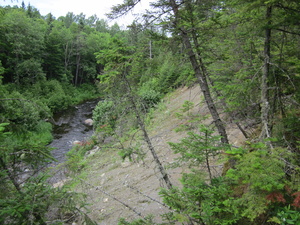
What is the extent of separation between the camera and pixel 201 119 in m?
4.85

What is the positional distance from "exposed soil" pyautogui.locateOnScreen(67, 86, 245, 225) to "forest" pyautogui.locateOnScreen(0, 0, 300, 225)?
68cm

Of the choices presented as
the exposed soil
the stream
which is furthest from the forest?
the stream

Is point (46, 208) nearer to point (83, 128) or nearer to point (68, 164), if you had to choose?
point (68, 164)

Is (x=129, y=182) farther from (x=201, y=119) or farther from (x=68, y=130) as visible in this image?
(x=68, y=130)

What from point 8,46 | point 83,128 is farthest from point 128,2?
point 8,46

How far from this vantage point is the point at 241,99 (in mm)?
4289

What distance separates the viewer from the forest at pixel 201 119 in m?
2.70

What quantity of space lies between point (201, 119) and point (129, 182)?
4785mm

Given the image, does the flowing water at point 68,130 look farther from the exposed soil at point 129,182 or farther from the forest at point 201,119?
the forest at point 201,119

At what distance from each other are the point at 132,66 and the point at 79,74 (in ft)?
136

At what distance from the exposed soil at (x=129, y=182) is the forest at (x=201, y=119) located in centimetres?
68

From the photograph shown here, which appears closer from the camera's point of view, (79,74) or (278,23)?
(278,23)

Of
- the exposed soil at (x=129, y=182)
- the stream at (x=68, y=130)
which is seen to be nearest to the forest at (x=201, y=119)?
the exposed soil at (x=129, y=182)

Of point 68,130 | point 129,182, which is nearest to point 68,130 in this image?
point 68,130
